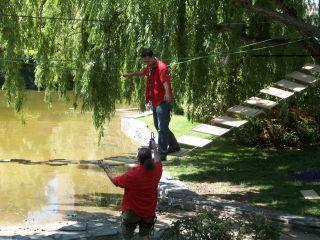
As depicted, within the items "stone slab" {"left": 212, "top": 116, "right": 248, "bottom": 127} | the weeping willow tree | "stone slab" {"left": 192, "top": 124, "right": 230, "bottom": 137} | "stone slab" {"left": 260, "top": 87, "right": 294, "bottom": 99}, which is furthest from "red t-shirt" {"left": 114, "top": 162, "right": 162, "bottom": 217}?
the weeping willow tree

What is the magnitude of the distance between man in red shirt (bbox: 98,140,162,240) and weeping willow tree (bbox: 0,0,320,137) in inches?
155

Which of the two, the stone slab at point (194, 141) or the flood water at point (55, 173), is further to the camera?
the flood water at point (55, 173)

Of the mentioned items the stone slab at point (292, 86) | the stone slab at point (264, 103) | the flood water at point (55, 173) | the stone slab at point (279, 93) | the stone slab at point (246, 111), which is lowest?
the flood water at point (55, 173)

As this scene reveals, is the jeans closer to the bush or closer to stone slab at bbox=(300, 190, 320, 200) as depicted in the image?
the bush

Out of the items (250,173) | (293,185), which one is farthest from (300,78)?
(250,173)

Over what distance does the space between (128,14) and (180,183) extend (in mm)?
3464

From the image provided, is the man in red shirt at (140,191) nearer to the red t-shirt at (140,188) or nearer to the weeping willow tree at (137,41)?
the red t-shirt at (140,188)

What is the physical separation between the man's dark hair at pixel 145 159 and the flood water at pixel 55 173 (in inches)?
63.2

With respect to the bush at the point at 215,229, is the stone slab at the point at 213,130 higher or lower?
higher

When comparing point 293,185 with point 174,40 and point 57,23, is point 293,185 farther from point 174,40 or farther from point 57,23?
point 57,23

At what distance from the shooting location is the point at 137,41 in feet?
33.9

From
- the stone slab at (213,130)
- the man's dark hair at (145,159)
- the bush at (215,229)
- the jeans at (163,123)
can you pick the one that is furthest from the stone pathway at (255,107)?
the man's dark hair at (145,159)

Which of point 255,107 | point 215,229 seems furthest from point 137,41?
point 215,229

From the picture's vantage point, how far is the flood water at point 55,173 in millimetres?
10188
